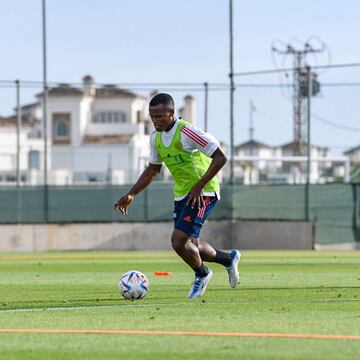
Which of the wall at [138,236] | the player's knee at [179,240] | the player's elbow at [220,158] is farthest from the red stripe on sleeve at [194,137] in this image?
the wall at [138,236]

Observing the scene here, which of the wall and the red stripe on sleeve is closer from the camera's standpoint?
the red stripe on sleeve

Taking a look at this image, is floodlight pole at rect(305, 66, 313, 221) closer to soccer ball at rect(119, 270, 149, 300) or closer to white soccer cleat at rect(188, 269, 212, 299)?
white soccer cleat at rect(188, 269, 212, 299)

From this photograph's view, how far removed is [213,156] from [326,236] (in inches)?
732

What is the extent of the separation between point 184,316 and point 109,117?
95.8 metres

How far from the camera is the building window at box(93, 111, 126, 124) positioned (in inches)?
4149

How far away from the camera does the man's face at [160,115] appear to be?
12.8 metres

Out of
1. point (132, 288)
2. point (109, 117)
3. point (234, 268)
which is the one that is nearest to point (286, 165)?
point (234, 268)

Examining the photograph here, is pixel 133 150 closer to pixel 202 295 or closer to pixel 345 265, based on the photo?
pixel 345 265

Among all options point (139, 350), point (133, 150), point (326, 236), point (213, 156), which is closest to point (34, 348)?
point (139, 350)

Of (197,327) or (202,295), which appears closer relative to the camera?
(197,327)

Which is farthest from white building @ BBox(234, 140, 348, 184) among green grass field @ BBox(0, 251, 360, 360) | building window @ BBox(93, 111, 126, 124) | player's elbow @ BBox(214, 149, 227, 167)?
building window @ BBox(93, 111, 126, 124)

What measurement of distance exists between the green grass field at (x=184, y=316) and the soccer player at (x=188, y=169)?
1.82 feet

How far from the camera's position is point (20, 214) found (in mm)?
31266

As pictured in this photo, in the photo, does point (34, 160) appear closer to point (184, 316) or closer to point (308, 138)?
point (308, 138)
